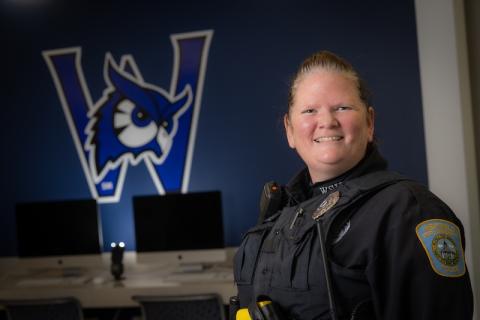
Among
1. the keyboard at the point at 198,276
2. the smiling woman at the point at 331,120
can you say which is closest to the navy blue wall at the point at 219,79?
the keyboard at the point at 198,276

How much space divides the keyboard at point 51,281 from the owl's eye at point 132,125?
3.38 feet

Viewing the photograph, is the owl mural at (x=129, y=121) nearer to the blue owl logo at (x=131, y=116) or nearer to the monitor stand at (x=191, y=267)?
the blue owl logo at (x=131, y=116)

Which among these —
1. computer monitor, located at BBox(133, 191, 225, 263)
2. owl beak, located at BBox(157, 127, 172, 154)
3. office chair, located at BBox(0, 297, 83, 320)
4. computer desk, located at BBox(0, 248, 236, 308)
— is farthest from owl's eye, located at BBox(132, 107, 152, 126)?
office chair, located at BBox(0, 297, 83, 320)

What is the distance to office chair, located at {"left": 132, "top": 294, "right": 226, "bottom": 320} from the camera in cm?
255

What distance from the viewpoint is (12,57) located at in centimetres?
386

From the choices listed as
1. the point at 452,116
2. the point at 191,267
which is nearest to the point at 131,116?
the point at 191,267

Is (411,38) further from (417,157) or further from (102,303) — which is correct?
(102,303)

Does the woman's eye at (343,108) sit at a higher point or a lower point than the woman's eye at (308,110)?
lower

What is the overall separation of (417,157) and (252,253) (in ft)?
7.91

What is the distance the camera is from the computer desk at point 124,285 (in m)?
2.94

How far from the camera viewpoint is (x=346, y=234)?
0.96 meters

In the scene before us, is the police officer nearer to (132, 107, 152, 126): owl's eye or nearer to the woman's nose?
the woman's nose

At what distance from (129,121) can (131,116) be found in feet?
0.13

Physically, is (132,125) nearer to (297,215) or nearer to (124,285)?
(124,285)
